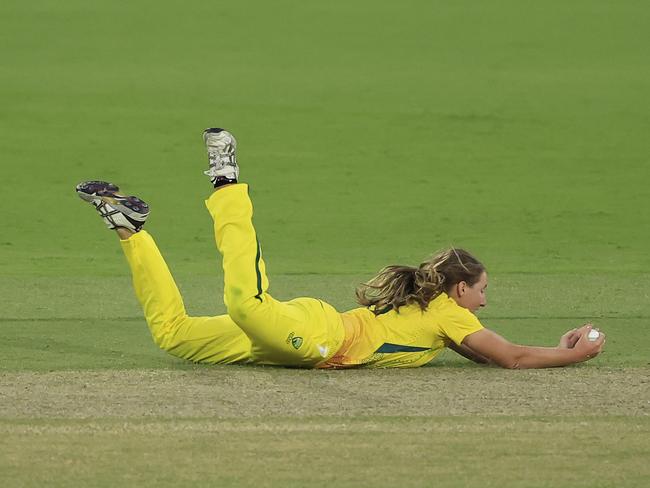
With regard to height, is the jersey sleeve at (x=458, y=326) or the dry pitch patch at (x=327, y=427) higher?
Result: the jersey sleeve at (x=458, y=326)

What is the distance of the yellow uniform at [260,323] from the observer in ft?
21.0

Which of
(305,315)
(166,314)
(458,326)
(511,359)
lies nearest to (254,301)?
(305,315)

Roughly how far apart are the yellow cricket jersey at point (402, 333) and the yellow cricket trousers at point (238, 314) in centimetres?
10

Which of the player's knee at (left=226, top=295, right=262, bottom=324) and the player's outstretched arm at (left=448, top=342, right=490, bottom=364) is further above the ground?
the player's knee at (left=226, top=295, right=262, bottom=324)

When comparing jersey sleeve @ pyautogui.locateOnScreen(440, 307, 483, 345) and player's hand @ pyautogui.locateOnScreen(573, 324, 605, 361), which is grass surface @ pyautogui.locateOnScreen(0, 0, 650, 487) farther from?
jersey sleeve @ pyautogui.locateOnScreen(440, 307, 483, 345)

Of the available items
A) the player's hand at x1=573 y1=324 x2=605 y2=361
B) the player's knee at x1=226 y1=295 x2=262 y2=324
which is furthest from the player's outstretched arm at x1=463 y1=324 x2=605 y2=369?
the player's knee at x1=226 y1=295 x2=262 y2=324

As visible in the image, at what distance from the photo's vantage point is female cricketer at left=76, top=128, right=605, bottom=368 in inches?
253

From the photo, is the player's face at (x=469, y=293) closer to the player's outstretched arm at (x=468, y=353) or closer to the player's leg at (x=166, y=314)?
the player's outstretched arm at (x=468, y=353)

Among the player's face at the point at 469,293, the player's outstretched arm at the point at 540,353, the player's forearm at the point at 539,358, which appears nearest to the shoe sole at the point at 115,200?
the player's face at the point at 469,293

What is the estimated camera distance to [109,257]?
11797 millimetres

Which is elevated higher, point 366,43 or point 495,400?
point 366,43

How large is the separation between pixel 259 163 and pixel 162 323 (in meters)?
8.51

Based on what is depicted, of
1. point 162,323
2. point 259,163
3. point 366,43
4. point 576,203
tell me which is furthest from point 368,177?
point 162,323

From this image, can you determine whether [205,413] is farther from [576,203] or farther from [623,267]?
[576,203]
